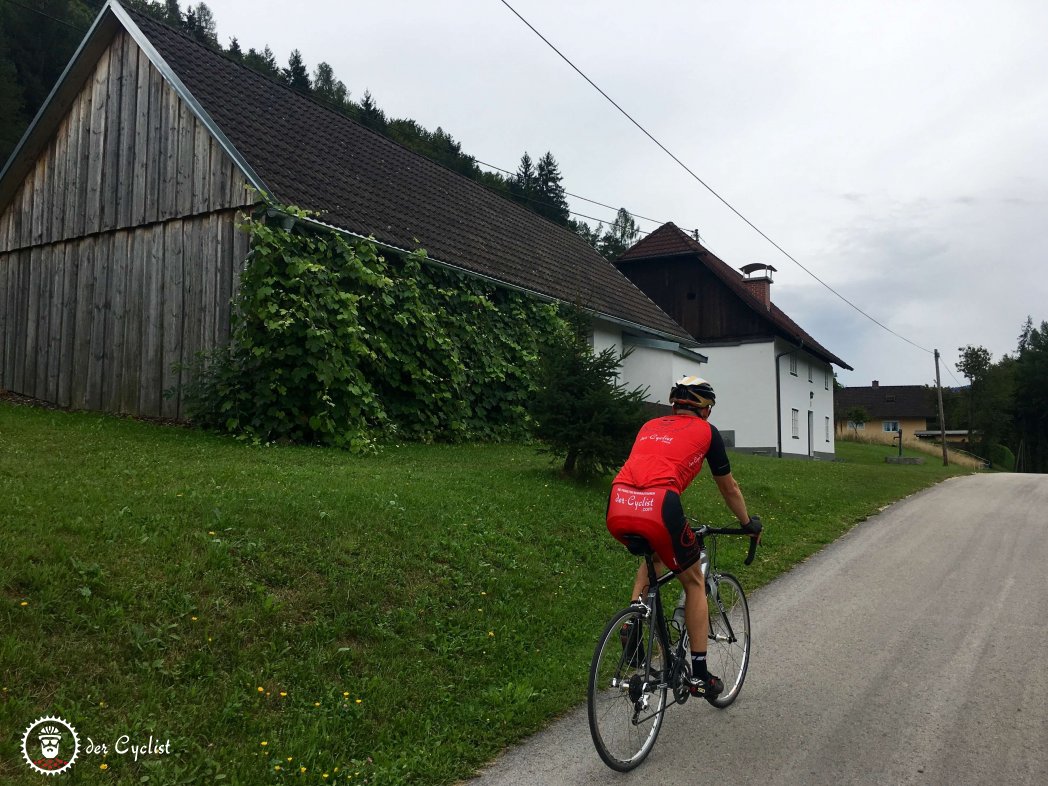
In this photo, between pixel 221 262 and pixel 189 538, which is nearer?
pixel 189 538

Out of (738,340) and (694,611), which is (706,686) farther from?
(738,340)

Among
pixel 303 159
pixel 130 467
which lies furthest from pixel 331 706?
pixel 303 159

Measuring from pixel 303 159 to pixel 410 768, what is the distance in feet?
44.5

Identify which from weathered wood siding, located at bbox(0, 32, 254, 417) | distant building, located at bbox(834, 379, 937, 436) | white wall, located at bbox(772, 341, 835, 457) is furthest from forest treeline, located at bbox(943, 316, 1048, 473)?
weathered wood siding, located at bbox(0, 32, 254, 417)

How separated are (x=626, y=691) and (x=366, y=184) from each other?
47.9 feet

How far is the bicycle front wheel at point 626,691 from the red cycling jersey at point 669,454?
66cm

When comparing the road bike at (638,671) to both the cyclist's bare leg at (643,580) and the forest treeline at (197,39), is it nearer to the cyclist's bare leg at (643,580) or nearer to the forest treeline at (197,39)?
the cyclist's bare leg at (643,580)

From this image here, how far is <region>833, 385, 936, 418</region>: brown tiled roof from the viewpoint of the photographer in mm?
80125

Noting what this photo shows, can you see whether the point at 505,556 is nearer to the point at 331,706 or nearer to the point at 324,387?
the point at 331,706

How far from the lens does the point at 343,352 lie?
12773 mm

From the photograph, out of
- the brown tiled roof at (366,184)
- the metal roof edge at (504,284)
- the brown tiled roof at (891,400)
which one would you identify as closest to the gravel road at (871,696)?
the brown tiled roof at (366,184)

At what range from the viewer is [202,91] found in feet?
49.0

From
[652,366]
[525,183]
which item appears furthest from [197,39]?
[525,183]

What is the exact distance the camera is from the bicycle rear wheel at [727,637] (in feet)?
16.5
